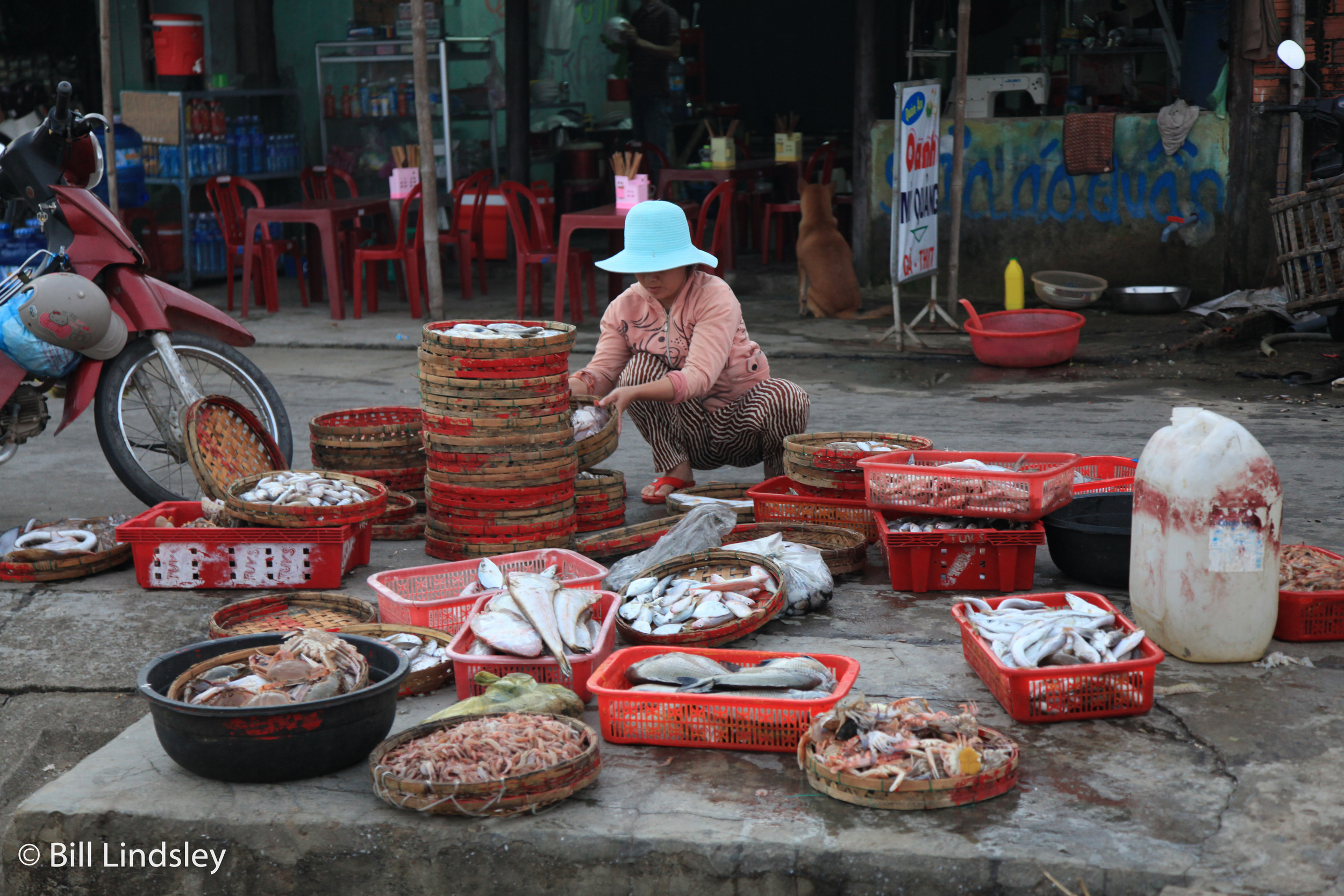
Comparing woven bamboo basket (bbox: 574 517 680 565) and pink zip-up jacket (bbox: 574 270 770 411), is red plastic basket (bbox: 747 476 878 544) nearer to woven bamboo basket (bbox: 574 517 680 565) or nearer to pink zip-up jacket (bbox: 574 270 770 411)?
woven bamboo basket (bbox: 574 517 680 565)

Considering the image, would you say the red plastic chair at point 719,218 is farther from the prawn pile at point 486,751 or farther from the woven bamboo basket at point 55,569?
the prawn pile at point 486,751

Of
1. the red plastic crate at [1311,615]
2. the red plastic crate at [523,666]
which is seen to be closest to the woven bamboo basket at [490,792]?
the red plastic crate at [523,666]

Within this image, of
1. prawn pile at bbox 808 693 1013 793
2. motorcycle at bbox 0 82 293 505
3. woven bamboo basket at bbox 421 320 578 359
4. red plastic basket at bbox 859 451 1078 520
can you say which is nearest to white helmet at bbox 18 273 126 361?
motorcycle at bbox 0 82 293 505

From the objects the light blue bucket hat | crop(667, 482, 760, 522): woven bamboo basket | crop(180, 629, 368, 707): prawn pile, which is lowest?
crop(667, 482, 760, 522): woven bamboo basket

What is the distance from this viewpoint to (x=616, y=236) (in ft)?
34.9

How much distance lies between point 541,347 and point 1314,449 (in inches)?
153

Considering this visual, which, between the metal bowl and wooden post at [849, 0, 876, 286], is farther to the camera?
wooden post at [849, 0, 876, 286]

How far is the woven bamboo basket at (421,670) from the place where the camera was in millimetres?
3543

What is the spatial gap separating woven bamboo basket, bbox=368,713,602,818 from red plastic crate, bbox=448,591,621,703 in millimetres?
501

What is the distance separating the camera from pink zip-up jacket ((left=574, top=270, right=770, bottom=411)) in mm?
5145

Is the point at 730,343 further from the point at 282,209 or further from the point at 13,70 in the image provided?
the point at 13,70

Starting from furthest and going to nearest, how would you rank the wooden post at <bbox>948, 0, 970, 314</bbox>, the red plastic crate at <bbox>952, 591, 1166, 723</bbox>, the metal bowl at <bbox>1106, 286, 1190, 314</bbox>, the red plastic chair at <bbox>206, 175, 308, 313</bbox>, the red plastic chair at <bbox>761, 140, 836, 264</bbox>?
1. the red plastic chair at <bbox>761, 140, 836, 264</bbox>
2. the red plastic chair at <bbox>206, 175, 308, 313</bbox>
3. the metal bowl at <bbox>1106, 286, 1190, 314</bbox>
4. the wooden post at <bbox>948, 0, 970, 314</bbox>
5. the red plastic crate at <bbox>952, 591, 1166, 723</bbox>

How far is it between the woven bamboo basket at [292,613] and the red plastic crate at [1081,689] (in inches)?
77.6

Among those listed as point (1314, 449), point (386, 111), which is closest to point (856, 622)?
point (1314, 449)
